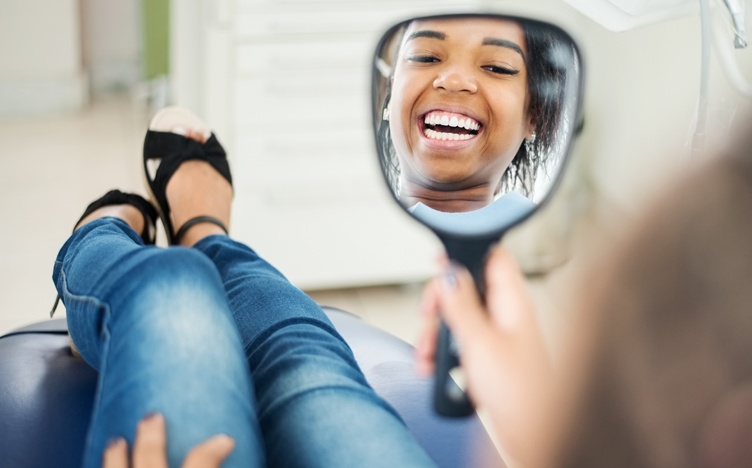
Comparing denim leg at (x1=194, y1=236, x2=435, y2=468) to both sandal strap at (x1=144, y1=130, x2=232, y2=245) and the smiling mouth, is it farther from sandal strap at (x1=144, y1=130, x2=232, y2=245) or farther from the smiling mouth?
sandal strap at (x1=144, y1=130, x2=232, y2=245)

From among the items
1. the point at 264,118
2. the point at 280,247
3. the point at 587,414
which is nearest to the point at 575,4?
the point at 587,414

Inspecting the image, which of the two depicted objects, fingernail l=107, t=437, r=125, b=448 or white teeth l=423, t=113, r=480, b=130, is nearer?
white teeth l=423, t=113, r=480, b=130

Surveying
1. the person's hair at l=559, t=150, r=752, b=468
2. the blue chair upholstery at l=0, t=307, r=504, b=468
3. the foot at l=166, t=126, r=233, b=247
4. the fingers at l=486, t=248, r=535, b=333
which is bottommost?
the blue chair upholstery at l=0, t=307, r=504, b=468

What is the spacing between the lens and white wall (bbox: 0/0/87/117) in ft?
6.27

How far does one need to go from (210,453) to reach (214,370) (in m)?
0.06

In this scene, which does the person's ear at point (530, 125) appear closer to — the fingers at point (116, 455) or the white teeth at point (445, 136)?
the white teeth at point (445, 136)

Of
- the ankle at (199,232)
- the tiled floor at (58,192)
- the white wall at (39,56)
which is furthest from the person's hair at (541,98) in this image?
the white wall at (39,56)

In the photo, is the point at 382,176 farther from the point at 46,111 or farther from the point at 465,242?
the point at 46,111

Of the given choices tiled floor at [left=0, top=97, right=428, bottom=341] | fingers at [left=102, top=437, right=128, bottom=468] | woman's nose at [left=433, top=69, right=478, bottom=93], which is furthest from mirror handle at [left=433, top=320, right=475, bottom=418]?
tiled floor at [left=0, top=97, right=428, bottom=341]

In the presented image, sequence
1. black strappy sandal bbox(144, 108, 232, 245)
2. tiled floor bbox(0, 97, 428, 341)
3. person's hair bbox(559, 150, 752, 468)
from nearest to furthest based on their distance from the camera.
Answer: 1. person's hair bbox(559, 150, 752, 468)
2. black strappy sandal bbox(144, 108, 232, 245)
3. tiled floor bbox(0, 97, 428, 341)

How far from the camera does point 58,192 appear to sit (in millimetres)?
1560

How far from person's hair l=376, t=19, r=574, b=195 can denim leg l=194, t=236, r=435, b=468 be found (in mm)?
223

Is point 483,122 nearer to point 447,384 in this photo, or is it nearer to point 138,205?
point 447,384

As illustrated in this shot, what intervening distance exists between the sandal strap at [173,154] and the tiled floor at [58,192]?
14.6 inches
